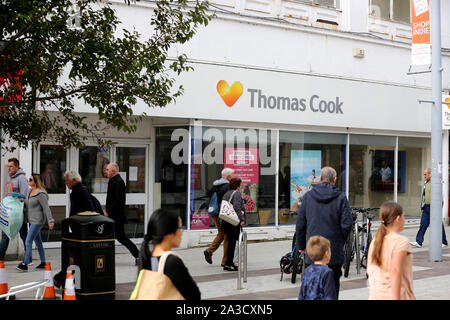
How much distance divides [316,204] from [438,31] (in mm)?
6850

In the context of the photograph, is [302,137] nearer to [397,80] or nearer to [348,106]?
[348,106]

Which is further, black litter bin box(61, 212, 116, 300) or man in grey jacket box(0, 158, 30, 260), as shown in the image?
man in grey jacket box(0, 158, 30, 260)

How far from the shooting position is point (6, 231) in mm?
11508

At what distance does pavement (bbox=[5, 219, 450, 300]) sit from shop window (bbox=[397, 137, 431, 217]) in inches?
217

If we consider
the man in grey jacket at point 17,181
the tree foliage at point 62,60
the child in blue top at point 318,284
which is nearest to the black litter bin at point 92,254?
the tree foliage at point 62,60

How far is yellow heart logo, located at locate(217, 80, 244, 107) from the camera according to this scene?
15234 millimetres

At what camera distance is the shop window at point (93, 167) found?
571 inches

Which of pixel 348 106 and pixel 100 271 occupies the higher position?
pixel 348 106

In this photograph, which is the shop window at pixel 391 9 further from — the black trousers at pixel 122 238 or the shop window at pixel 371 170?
the black trousers at pixel 122 238

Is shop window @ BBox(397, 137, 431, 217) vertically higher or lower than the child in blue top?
higher

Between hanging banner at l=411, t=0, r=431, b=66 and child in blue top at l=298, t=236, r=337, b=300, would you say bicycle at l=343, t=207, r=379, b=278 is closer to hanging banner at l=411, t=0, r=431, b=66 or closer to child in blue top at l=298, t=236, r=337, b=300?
hanging banner at l=411, t=0, r=431, b=66

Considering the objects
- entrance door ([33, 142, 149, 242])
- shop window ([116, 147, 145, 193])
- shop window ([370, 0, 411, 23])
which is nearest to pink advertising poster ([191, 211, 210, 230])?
entrance door ([33, 142, 149, 242])

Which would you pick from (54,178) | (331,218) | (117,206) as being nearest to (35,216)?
(117,206)
